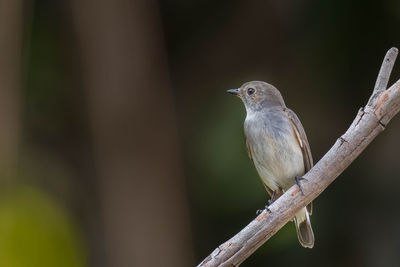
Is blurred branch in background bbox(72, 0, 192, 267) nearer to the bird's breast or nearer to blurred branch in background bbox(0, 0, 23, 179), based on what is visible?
blurred branch in background bbox(0, 0, 23, 179)

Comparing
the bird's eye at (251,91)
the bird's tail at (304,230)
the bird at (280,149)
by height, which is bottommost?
the bird's tail at (304,230)

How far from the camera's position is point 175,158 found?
6168 mm

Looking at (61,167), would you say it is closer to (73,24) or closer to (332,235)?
(73,24)

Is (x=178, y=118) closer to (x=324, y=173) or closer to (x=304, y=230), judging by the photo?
(x=304, y=230)

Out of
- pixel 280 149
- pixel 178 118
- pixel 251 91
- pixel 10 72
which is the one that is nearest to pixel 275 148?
pixel 280 149

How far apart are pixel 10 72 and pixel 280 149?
9.32 ft

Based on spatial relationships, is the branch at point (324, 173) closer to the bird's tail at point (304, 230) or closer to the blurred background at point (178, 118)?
the bird's tail at point (304, 230)

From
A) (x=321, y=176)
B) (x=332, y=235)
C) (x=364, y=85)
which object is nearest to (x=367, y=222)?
(x=332, y=235)

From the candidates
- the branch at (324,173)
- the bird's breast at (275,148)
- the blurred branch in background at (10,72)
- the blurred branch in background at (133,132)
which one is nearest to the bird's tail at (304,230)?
the bird's breast at (275,148)

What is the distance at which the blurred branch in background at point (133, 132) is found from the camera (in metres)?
→ 5.96

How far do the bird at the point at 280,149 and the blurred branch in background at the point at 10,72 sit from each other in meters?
2.41

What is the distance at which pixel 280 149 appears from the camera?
14.0 ft

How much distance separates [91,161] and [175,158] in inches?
32.6

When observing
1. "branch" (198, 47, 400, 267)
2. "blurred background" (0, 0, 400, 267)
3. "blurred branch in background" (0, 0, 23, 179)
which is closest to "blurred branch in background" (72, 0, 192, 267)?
"blurred background" (0, 0, 400, 267)
